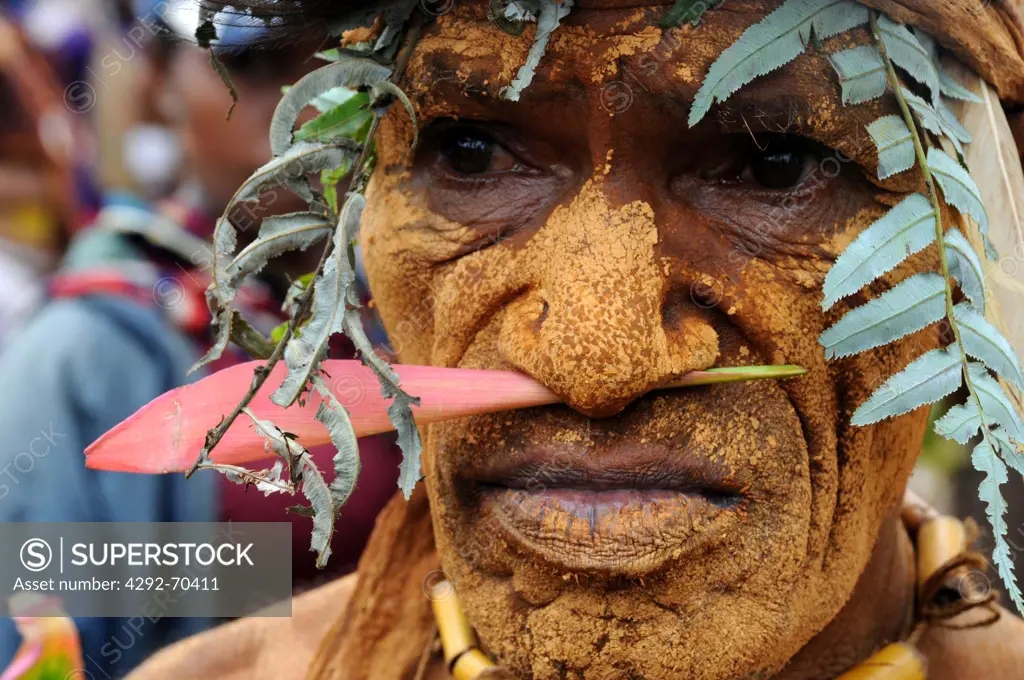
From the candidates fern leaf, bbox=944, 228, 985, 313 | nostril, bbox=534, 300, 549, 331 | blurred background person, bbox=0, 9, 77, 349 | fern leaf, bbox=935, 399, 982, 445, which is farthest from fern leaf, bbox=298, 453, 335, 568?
blurred background person, bbox=0, 9, 77, 349

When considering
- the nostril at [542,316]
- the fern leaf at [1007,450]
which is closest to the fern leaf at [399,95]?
the nostril at [542,316]

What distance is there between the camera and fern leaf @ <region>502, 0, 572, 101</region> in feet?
5.69

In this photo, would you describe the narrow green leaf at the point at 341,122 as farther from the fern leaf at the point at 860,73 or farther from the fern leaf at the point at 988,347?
the fern leaf at the point at 988,347

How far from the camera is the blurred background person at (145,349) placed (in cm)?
349

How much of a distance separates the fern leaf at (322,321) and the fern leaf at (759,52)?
55 centimetres

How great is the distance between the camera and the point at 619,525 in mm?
1684

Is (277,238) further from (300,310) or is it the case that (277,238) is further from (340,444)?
(340,444)

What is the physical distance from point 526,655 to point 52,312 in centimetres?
260

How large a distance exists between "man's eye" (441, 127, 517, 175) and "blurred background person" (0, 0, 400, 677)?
138 cm

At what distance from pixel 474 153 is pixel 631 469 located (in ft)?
2.11

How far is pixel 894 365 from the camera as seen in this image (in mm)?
1863

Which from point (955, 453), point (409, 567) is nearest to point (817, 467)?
point (409, 567)

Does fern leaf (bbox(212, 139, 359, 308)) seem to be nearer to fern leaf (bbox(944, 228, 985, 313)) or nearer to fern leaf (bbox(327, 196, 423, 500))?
fern leaf (bbox(327, 196, 423, 500))

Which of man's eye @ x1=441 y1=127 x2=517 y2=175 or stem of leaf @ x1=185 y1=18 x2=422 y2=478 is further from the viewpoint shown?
man's eye @ x1=441 y1=127 x2=517 y2=175
